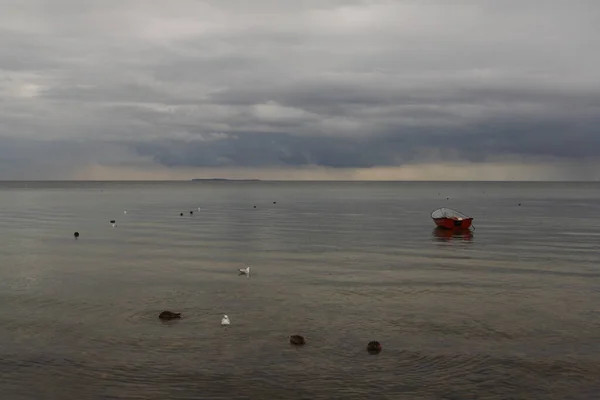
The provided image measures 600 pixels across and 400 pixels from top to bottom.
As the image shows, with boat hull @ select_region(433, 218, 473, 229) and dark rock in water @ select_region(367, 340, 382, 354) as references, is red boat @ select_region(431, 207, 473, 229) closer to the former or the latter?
boat hull @ select_region(433, 218, 473, 229)

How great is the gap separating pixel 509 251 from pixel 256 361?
43.9m

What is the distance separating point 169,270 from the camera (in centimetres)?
4825

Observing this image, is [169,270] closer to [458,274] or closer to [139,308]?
[139,308]

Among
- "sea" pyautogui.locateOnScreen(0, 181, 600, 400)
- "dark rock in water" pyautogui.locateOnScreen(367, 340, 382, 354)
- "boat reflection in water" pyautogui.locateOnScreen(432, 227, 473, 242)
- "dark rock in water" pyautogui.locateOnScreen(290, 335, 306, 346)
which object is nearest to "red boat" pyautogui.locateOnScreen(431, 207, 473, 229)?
"boat reflection in water" pyautogui.locateOnScreen(432, 227, 473, 242)

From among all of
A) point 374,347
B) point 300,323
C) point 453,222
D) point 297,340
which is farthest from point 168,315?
point 453,222

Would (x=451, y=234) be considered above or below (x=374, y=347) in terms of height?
above

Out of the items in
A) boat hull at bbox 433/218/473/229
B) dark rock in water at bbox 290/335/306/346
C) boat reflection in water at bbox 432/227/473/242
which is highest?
boat hull at bbox 433/218/473/229

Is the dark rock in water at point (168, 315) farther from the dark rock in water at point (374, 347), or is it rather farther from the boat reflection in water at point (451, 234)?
the boat reflection in water at point (451, 234)

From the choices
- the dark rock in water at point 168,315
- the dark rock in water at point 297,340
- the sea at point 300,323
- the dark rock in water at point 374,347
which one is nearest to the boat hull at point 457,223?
the sea at point 300,323

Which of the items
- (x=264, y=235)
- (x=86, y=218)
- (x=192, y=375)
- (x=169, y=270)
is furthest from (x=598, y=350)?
(x=86, y=218)

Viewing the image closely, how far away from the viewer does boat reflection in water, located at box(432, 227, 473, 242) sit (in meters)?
75.1

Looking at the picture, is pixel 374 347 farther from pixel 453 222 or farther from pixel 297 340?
pixel 453 222

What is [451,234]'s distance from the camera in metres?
80.2

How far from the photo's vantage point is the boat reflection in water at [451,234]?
246ft
